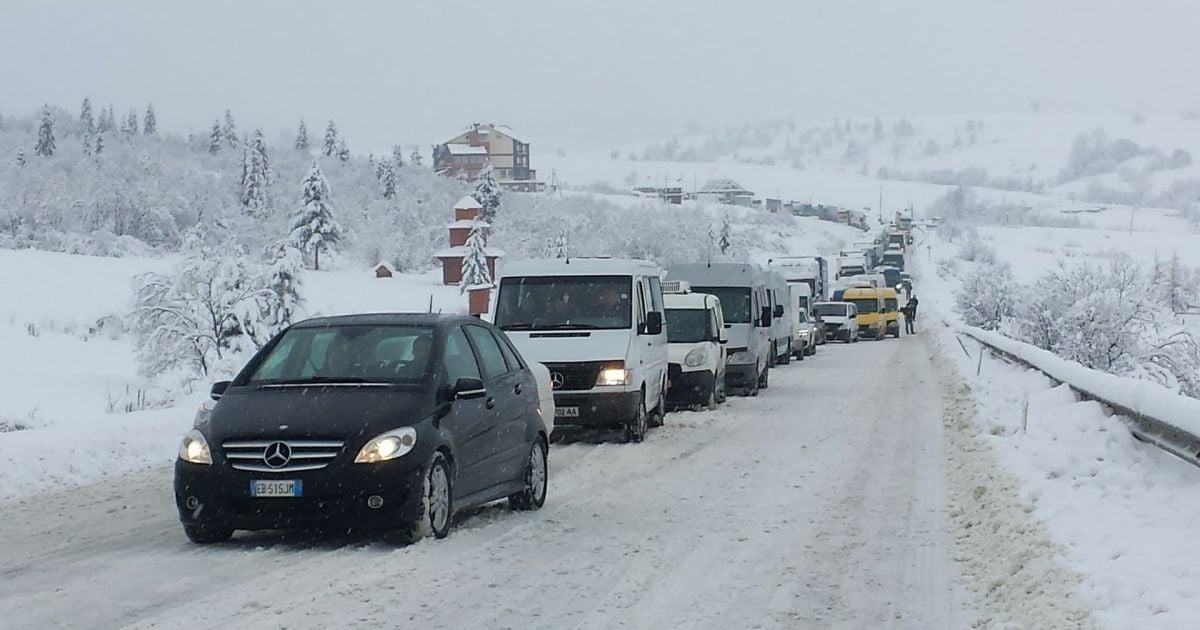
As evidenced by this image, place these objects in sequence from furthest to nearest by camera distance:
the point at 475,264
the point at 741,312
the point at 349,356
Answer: the point at 475,264 → the point at 741,312 → the point at 349,356

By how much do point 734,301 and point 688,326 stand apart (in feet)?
14.8

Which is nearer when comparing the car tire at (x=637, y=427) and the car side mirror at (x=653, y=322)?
the car tire at (x=637, y=427)

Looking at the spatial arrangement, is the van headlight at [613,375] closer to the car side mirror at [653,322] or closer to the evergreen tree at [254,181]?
the car side mirror at [653,322]

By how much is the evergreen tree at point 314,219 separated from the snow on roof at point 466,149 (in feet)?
280

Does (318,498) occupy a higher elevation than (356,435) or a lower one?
lower

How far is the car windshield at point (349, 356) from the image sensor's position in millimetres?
9188

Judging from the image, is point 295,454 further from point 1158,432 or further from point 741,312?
point 741,312

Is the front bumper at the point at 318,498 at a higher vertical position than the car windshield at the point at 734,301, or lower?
higher

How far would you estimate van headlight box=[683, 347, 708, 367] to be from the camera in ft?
65.9

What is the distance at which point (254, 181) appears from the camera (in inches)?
5669

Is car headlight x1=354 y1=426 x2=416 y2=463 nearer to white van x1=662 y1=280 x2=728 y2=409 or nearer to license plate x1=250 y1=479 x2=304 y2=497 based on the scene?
license plate x1=250 y1=479 x2=304 y2=497

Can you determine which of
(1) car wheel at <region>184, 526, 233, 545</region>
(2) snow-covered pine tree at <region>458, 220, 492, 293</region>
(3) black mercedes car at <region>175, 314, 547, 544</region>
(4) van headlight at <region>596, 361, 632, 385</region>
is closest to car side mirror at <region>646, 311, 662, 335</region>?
(4) van headlight at <region>596, 361, 632, 385</region>

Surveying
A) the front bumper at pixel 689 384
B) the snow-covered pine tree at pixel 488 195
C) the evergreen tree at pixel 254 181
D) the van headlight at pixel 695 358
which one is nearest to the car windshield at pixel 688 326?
the van headlight at pixel 695 358

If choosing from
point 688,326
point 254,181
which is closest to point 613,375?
point 688,326
